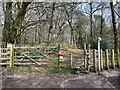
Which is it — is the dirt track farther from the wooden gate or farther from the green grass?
the wooden gate

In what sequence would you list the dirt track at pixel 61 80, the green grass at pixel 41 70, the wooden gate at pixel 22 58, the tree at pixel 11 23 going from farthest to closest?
the tree at pixel 11 23 < the wooden gate at pixel 22 58 < the green grass at pixel 41 70 < the dirt track at pixel 61 80

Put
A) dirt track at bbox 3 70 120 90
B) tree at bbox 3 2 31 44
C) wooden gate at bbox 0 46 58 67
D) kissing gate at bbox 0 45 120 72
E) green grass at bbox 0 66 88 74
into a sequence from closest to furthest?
dirt track at bbox 3 70 120 90 → green grass at bbox 0 66 88 74 → kissing gate at bbox 0 45 120 72 → wooden gate at bbox 0 46 58 67 → tree at bbox 3 2 31 44

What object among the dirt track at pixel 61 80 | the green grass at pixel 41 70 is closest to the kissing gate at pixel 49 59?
the green grass at pixel 41 70

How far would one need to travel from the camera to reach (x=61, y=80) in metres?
6.60

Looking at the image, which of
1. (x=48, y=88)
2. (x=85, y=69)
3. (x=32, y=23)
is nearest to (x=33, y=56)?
(x=85, y=69)

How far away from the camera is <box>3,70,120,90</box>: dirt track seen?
6023 millimetres

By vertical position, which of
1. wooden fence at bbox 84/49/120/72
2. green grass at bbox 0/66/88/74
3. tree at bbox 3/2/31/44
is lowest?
green grass at bbox 0/66/88/74

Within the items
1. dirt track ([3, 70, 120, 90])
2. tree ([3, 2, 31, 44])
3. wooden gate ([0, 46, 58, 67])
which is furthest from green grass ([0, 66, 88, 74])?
tree ([3, 2, 31, 44])

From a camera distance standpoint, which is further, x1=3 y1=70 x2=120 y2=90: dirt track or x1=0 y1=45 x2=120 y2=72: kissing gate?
x1=0 y1=45 x2=120 y2=72: kissing gate

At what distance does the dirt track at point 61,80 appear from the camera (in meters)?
6.02

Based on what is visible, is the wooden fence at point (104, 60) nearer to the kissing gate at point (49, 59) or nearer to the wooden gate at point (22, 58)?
the kissing gate at point (49, 59)

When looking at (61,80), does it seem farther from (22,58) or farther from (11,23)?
(11,23)

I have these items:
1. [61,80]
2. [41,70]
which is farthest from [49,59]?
[61,80]

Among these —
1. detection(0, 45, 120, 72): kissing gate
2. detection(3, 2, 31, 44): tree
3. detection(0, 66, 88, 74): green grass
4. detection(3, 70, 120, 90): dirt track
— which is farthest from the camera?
detection(3, 2, 31, 44): tree
